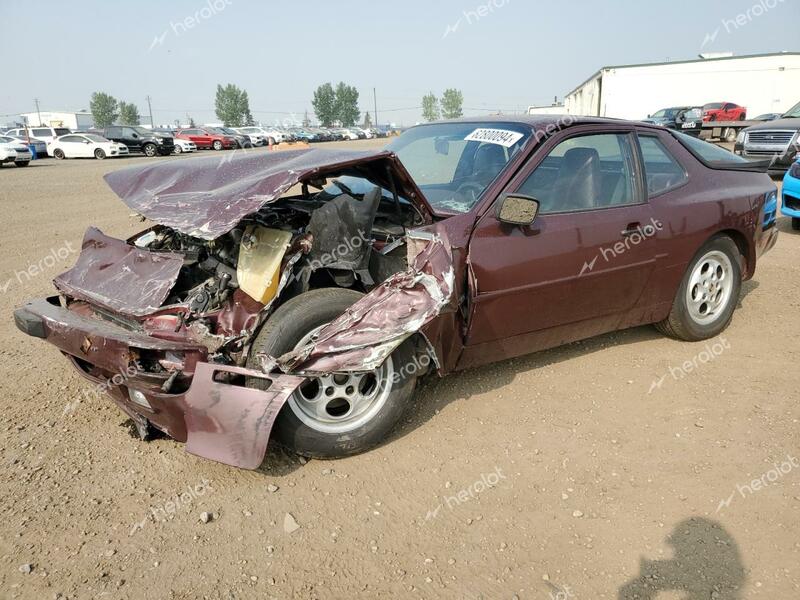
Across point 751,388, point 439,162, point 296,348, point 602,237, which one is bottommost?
point 751,388

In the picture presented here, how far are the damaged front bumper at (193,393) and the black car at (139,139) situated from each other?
2926 centimetres

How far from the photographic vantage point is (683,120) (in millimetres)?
26188

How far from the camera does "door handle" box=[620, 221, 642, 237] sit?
3676mm

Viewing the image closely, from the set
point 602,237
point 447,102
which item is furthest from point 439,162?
point 447,102

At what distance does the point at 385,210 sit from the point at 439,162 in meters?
0.59

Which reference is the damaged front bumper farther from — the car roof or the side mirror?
the car roof

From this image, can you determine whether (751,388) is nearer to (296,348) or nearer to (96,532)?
(296,348)

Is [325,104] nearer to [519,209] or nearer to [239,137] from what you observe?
[239,137]

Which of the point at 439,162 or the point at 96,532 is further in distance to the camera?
the point at 439,162

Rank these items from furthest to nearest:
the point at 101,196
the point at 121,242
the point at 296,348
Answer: the point at 101,196 → the point at 121,242 → the point at 296,348

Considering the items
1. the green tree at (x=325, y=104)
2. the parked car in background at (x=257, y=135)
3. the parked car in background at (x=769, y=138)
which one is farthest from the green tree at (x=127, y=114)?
the parked car in background at (x=769, y=138)

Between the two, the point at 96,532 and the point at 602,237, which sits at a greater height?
the point at 602,237

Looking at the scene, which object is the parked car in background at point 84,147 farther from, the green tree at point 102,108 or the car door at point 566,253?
the green tree at point 102,108

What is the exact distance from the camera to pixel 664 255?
3.89 m
